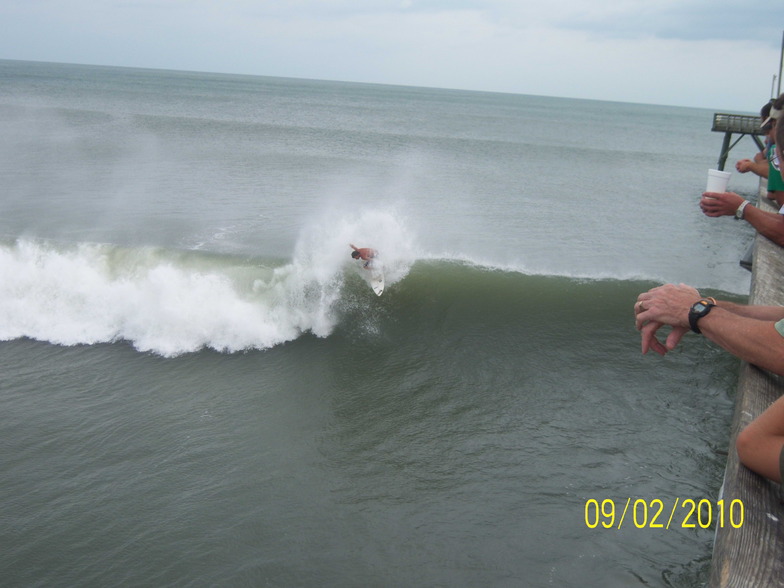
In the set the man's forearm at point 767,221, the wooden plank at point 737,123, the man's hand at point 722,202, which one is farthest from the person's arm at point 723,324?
the wooden plank at point 737,123

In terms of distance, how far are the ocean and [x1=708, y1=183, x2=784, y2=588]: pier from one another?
10.8ft

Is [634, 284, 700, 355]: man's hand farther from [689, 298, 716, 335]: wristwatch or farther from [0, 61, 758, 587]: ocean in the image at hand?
[0, 61, 758, 587]: ocean

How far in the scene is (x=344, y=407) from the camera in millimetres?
8086

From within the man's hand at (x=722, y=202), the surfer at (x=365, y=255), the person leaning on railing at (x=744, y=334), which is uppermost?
the man's hand at (x=722, y=202)

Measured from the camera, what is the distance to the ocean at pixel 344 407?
557 cm

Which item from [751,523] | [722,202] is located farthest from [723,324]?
[722,202]

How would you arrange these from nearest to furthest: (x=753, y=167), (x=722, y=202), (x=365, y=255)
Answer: (x=722, y=202), (x=753, y=167), (x=365, y=255)

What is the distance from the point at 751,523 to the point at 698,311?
862 millimetres

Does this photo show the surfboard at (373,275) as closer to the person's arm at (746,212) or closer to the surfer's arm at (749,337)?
the person's arm at (746,212)

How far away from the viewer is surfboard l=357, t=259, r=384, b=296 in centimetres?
1127

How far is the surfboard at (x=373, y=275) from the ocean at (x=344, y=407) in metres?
0.19

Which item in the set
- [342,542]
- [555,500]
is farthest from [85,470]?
[555,500]

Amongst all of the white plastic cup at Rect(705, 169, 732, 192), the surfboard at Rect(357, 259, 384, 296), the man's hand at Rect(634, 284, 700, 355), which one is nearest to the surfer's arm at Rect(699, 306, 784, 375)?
the man's hand at Rect(634, 284, 700, 355)

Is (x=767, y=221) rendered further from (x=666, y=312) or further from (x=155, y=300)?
(x=155, y=300)
